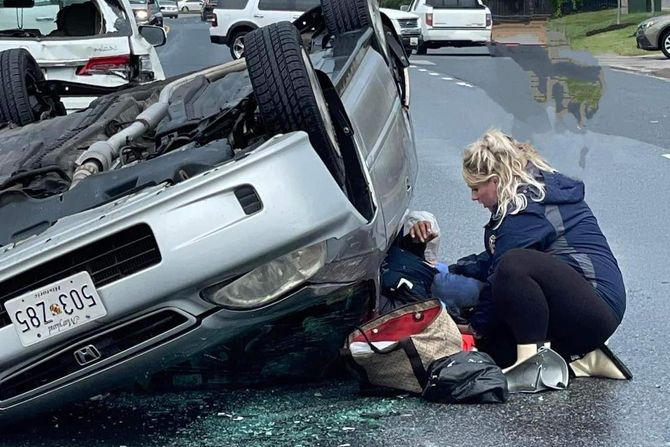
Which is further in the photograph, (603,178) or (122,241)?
(603,178)

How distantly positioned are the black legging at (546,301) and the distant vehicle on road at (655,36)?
2095 centimetres

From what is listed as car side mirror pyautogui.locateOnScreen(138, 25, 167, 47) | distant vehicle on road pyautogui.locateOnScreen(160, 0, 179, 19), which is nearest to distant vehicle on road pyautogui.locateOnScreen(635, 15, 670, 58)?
car side mirror pyautogui.locateOnScreen(138, 25, 167, 47)

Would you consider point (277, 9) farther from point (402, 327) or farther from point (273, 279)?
point (273, 279)

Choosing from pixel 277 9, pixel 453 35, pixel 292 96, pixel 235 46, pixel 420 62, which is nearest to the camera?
pixel 292 96

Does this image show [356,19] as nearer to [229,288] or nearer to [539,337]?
[539,337]

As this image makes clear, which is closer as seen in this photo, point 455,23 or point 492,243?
point 492,243

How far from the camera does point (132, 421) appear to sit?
4.63 meters

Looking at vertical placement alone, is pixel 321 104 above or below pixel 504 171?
above

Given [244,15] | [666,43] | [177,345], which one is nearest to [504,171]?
[177,345]

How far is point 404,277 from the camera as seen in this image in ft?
17.6

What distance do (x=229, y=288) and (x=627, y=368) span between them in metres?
1.96

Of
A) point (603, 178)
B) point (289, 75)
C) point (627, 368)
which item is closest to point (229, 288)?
point (289, 75)

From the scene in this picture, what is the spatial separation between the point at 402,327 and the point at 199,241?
124 centimetres

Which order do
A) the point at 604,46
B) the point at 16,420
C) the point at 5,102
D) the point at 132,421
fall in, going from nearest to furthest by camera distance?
1. the point at 16,420
2. the point at 132,421
3. the point at 5,102
4. the point at 604,46
